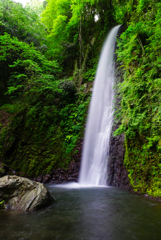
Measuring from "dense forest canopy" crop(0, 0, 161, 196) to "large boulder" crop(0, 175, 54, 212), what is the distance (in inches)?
115

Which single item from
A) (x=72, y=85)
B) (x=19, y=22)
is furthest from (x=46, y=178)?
(x=19, y=22)

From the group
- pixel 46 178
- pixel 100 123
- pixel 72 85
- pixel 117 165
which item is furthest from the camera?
pixel 72 85

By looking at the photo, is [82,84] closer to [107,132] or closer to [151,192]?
[107,132]

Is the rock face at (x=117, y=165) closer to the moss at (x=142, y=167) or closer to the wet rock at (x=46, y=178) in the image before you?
the moss at (x=142, y=167)

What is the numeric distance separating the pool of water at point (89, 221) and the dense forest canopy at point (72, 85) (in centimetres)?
111

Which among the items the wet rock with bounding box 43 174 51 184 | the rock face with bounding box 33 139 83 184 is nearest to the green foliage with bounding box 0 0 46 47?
the rock face with bounding box 33 139 83 184

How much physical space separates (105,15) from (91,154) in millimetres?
11353

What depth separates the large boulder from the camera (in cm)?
369

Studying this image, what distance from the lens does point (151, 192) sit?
420 cm

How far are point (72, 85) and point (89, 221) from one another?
337 inches

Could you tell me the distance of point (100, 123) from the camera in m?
7.75

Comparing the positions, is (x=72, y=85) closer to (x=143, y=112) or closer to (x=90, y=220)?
(x=143, y=112)

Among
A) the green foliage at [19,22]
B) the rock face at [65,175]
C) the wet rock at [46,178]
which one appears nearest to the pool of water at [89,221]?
the rock face at [65,175]

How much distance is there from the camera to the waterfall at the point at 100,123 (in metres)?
6.48
